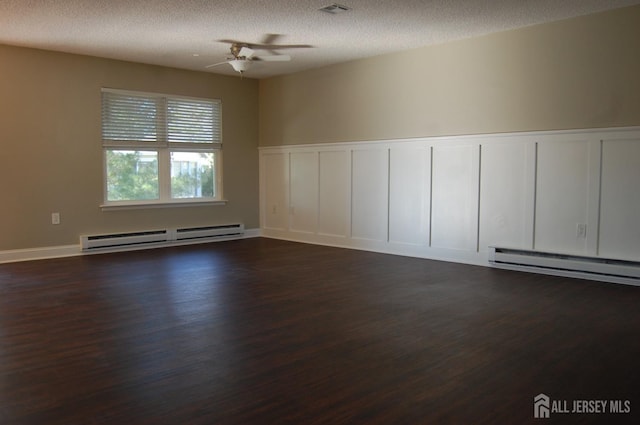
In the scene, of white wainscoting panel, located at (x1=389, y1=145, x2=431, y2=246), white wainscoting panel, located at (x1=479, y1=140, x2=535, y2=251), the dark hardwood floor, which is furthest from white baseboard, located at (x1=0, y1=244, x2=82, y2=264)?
white wainscoting panel, located at (x1=479, y1=140, x2=535, y2=251)

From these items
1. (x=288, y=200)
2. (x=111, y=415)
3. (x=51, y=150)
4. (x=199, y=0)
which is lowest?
(x=111, y=415)

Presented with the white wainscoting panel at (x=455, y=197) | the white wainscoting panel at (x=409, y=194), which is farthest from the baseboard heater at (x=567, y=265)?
the white wainscoting panel at (x=409, y=194)

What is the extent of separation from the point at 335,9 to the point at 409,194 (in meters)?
2.66

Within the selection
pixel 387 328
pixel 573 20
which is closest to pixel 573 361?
pixel 387 328

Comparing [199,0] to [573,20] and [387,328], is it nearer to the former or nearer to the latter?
[387,328]

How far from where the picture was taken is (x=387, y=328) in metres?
3.65

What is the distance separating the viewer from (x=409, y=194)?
672 centimetres

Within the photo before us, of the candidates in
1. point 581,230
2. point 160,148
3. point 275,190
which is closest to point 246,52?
point 160,148

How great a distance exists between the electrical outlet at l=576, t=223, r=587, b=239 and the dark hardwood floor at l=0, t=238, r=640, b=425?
0.52m

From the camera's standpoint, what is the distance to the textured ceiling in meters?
4.78

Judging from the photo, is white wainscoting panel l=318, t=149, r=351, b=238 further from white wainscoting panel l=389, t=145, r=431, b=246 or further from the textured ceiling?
the textured ceiling

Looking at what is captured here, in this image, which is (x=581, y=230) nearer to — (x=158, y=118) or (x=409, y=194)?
(x=409, y=194)

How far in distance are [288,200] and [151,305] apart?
169 inches

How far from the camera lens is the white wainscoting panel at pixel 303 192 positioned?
313 inches
